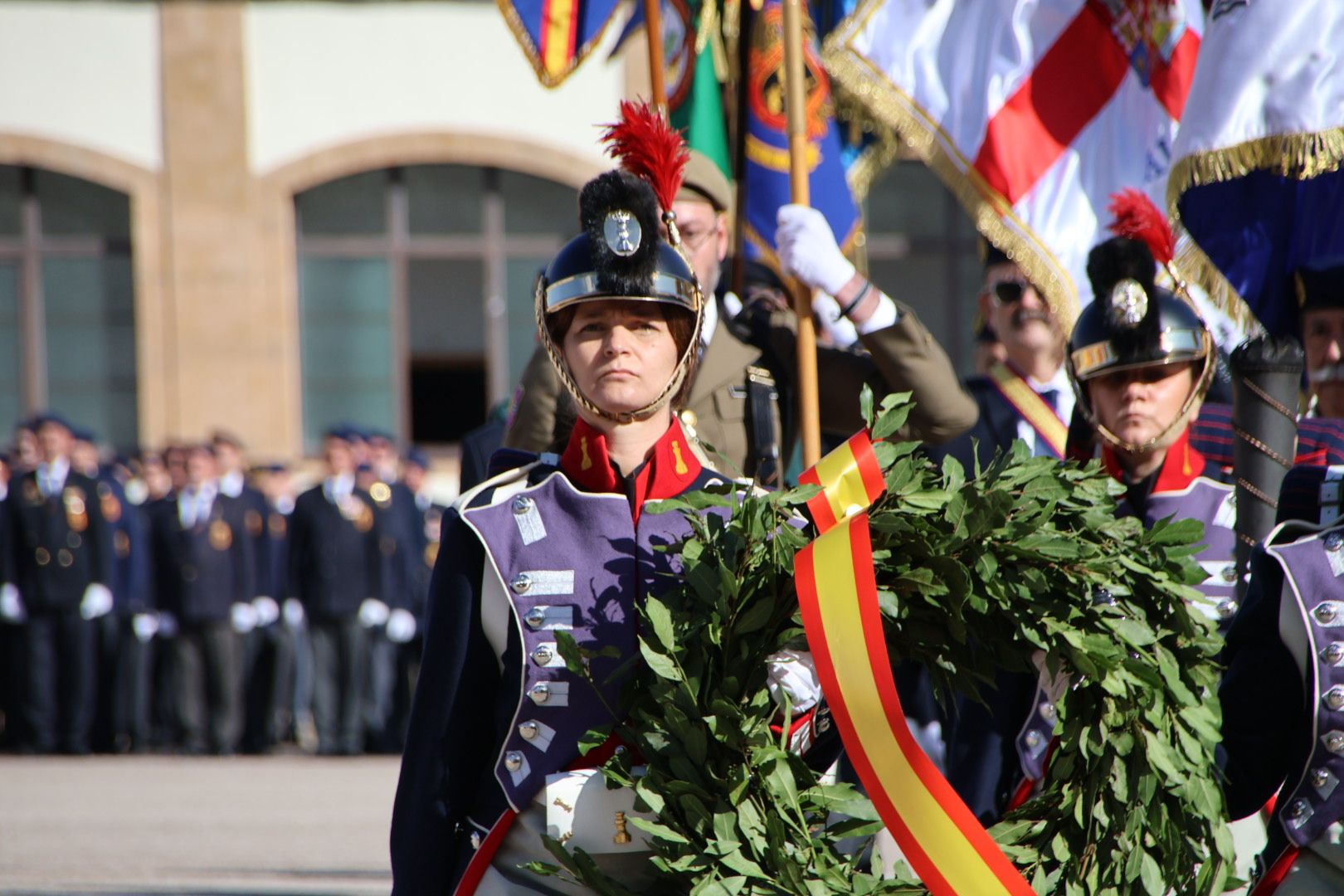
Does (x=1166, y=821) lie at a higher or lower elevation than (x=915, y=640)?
lower

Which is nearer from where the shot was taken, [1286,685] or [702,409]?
[1286,685]

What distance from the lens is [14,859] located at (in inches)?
315

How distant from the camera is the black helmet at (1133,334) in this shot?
4.56 metres

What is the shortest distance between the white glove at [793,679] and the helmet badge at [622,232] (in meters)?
0.77

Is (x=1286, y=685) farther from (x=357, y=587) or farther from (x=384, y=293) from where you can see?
(x=384, y=293)

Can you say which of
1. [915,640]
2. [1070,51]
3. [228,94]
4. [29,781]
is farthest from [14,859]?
[228,94]

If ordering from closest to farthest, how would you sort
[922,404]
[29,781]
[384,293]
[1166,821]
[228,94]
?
[1166,821]
[922,404]
[29,781]
[228,94]
[384,293]

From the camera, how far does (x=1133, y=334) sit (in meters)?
4.57

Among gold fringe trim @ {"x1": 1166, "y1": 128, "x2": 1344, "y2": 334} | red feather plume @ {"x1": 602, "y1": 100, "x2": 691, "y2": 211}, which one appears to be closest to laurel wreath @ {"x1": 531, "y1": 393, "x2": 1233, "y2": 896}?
red feather plume @ {"x1": 602, "y1": 100, "x2": 691, "y2": 211}

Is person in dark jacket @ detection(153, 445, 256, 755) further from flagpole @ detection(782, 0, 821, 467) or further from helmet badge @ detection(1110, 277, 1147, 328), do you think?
helmet badge @ detection(1110, 277, 1147, 328)

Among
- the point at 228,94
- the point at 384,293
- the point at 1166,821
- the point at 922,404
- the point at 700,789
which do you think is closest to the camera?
the point at 700,789

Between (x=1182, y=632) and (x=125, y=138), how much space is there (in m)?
14.5

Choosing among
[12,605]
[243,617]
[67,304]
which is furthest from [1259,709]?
[67,304]

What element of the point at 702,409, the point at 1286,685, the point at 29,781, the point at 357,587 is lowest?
the point at 29,781
